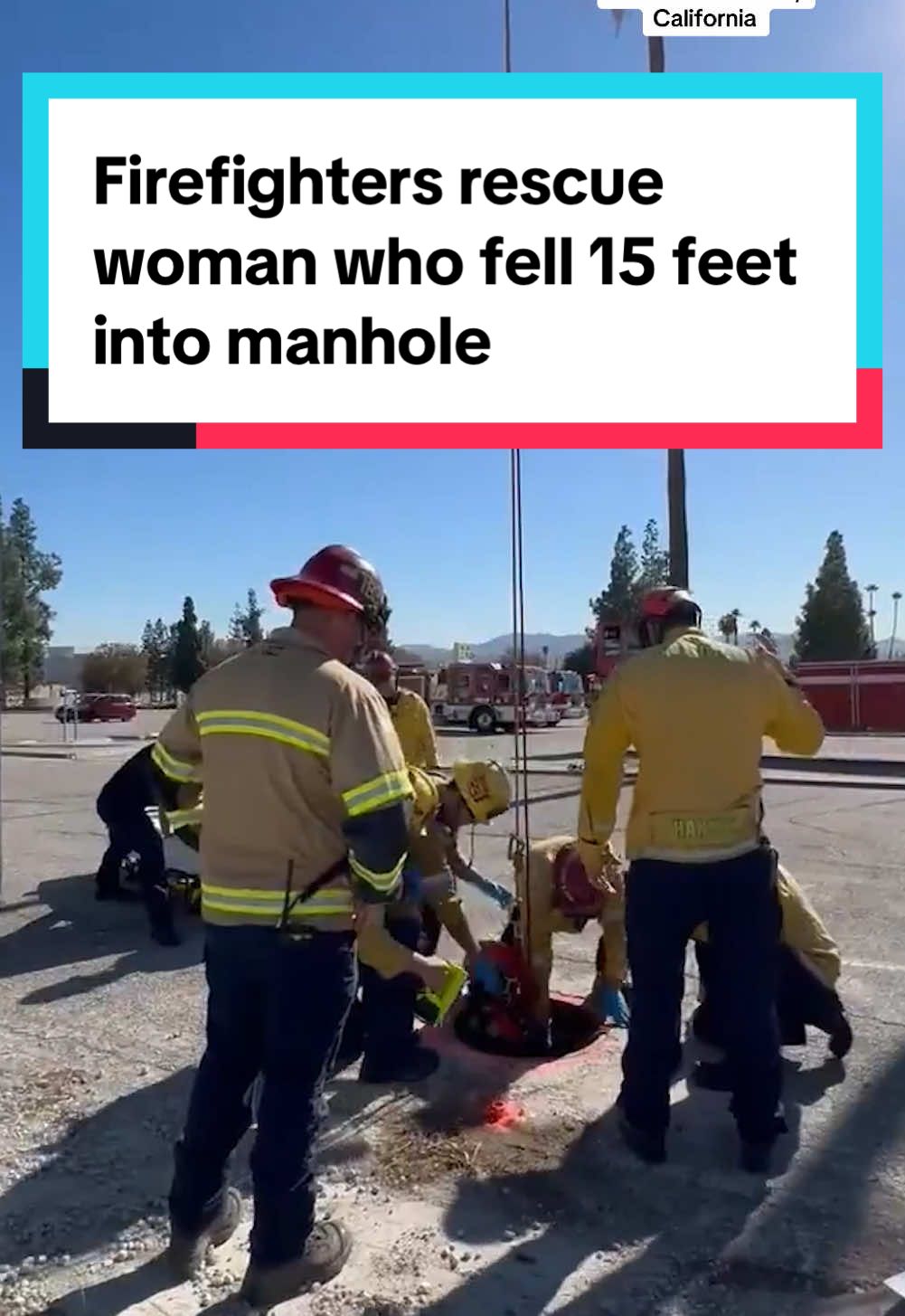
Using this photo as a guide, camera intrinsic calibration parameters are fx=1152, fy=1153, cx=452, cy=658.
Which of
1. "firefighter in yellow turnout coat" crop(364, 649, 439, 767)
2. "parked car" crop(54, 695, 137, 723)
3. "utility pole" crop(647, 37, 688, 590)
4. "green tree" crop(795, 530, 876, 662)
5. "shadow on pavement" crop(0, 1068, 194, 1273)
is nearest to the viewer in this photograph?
"shadow on pavement" crop(0, 1068, 194, 1273)

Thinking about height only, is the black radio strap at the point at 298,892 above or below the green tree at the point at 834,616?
below

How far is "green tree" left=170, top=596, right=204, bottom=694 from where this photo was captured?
68.5 m

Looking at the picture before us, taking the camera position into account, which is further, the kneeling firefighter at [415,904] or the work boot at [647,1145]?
the kneeling firefighter at [415,904]

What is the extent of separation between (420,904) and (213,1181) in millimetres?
1818

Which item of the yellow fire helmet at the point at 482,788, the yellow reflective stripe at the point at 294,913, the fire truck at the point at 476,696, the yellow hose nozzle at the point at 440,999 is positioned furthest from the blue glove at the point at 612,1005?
the fire truck at the point at 476,696

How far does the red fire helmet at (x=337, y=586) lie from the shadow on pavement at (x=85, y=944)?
11.5 ft

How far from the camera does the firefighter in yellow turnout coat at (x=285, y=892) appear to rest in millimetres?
2910

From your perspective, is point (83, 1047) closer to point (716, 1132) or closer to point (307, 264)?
point (716, 1132)

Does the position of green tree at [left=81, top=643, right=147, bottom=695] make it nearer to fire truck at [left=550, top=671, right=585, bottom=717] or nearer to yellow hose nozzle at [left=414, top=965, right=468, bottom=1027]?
fire truck at [left=550, top=671, right=585, bottom=717]

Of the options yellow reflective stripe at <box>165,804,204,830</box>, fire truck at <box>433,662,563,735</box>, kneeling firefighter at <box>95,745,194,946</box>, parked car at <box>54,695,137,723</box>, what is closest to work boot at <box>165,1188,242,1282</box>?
yellow reflective stripe at <box>165,804,204,830</box>

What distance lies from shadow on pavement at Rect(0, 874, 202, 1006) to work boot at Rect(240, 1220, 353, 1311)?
305cm

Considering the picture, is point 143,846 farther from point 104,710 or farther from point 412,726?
point 104,710

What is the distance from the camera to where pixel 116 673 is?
73188 millimetres

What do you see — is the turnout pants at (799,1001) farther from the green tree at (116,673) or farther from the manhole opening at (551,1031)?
→ the green tree at (116,673)
